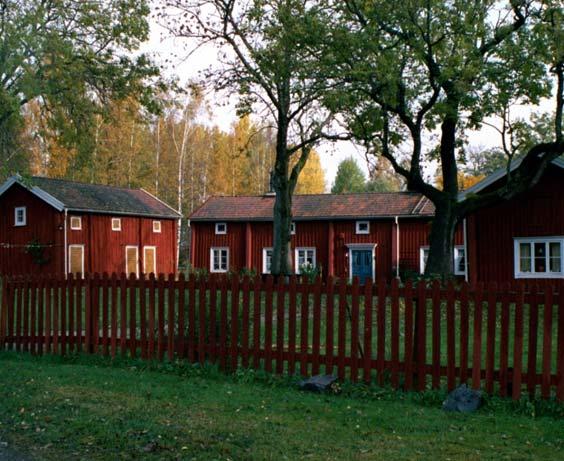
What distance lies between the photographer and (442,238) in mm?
24578

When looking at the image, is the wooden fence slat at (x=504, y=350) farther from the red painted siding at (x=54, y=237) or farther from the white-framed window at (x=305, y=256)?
the white-framed window at (x=305, y=256)

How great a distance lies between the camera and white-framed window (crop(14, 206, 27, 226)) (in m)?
35.5

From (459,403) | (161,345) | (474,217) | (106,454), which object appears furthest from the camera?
(474,217)

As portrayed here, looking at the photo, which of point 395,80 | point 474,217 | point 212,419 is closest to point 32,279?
point 212,419

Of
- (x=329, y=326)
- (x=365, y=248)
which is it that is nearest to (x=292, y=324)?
(x=329, y=326)

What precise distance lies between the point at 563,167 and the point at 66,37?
19.4m

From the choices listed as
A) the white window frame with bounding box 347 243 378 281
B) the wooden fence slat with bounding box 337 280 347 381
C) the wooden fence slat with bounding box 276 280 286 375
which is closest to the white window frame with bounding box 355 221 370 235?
the white window frame with bounding box 347 243 378 281

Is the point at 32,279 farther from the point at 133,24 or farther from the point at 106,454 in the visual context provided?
the point at 133,24

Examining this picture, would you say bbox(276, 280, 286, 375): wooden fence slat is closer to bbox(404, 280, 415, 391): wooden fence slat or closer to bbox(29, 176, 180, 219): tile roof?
bbox(404, 280, 415, 391): wooden fence slat

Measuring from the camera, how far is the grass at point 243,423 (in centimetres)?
577

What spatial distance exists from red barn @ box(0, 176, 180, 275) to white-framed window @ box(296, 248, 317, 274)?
8681 millimetres

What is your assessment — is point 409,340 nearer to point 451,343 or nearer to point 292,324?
point 451,343

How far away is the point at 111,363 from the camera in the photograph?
35.2ft

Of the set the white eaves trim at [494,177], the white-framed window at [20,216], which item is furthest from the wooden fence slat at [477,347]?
the white-framed window at [20,216]
